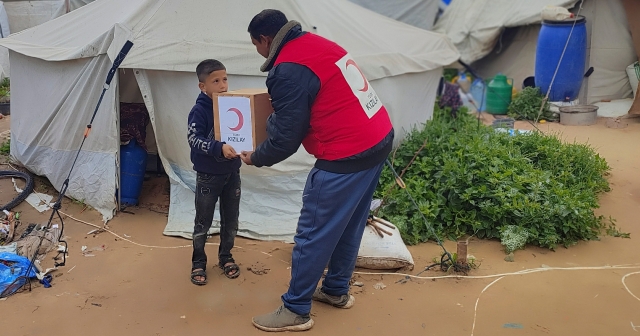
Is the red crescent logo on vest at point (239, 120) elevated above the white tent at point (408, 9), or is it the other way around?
the white tent at point (408, 9)

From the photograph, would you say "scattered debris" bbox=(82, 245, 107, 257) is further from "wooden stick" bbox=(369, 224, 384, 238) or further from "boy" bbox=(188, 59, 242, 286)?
"wooden stick" bbox=(369, 224, 384, 238)

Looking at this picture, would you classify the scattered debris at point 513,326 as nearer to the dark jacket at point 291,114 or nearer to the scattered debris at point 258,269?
the dark jacket at point 291,114

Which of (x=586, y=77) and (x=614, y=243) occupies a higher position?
(x=586, y=77)

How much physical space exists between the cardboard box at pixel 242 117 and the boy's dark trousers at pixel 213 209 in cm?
40

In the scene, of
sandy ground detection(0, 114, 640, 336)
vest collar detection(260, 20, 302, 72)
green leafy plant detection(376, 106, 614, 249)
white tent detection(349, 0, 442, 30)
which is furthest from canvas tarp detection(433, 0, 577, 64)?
vest collar detection(260, 20, 302, 72)

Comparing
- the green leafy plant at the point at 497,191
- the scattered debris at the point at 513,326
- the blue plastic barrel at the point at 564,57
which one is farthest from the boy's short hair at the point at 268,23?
the blue plastic barrel at the point at 564,57

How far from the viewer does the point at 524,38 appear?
10594mm

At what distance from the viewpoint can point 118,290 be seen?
4.00 meters

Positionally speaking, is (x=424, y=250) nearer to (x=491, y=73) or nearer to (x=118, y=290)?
(x=118, y=290)

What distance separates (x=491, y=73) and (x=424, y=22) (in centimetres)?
167

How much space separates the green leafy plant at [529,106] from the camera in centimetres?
891

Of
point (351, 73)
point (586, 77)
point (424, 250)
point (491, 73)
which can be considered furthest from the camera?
point (491, 73)

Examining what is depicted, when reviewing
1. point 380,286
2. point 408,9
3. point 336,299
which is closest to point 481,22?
point 408,9

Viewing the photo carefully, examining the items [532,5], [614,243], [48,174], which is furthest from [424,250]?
[532,5]
